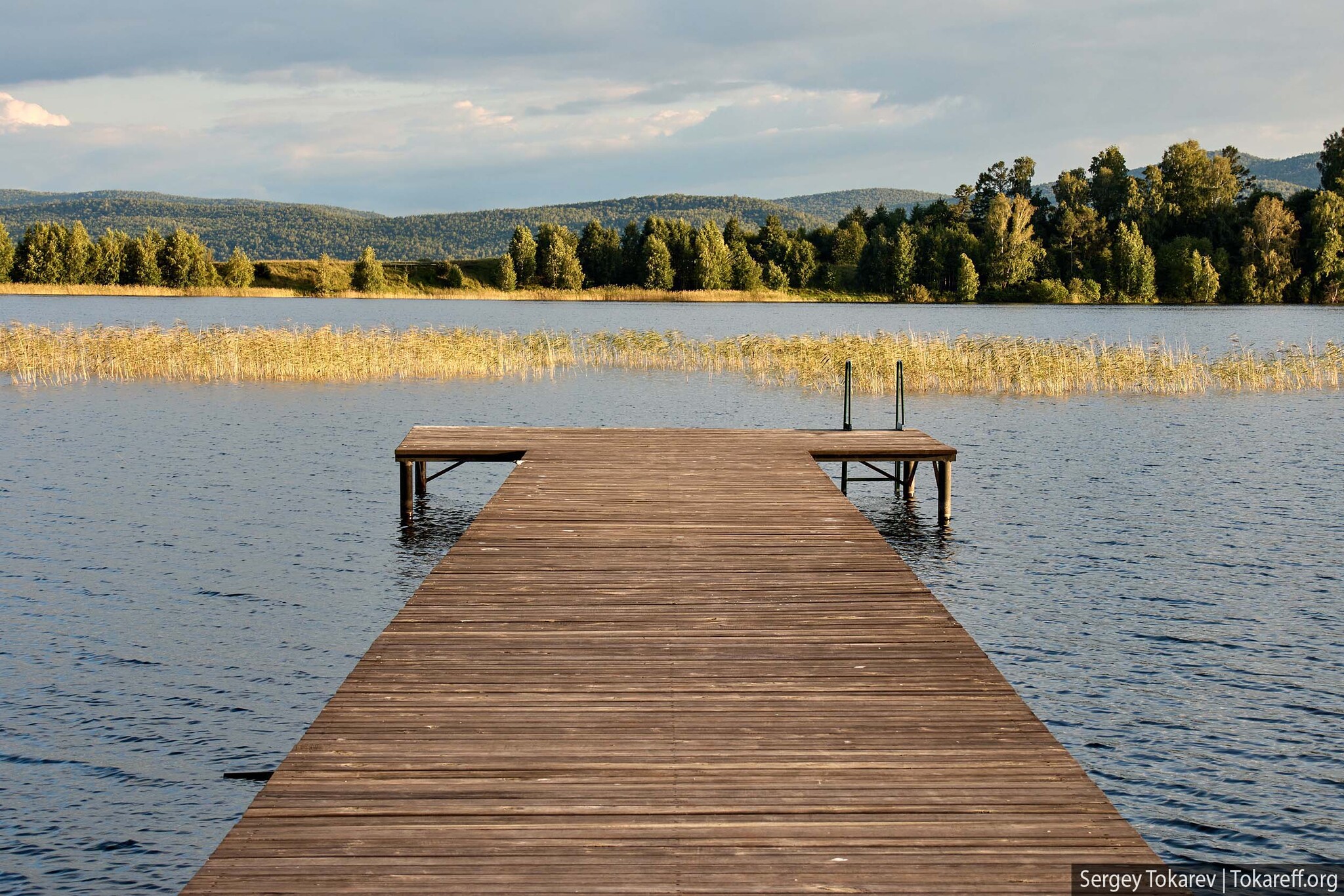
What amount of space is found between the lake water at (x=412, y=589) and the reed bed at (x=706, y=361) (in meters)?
4.45

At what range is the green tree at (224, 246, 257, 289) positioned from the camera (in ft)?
319

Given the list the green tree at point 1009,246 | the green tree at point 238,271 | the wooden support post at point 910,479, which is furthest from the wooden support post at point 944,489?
the green tree at point 238,271

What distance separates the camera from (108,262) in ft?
285

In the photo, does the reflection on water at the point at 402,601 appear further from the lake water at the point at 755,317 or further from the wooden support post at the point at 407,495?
the lake water at the point at 755,317

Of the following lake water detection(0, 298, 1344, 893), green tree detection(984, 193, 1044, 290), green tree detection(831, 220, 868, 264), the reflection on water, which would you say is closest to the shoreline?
green tree detection(984, 193, 1044, 290)

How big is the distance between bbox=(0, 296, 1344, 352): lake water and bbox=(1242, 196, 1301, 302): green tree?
212 cm

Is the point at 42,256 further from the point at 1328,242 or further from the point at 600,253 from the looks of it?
the point at 1328,242

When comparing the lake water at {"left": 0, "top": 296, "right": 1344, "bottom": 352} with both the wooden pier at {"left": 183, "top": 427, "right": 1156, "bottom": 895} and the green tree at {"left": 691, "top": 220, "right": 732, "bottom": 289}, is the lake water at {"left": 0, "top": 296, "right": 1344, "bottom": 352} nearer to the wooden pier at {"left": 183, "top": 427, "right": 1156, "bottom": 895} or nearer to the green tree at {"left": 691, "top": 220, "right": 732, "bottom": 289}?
the green tree at {"left": 691, "top": 220, "right": 732, "bottom": 289}

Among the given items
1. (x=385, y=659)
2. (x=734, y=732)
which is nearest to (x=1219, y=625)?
(x=734, y=732)

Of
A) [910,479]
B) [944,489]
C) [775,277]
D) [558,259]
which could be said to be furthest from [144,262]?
[944,489]

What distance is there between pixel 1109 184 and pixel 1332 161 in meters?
17.5

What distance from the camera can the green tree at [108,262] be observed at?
86688 millimetres

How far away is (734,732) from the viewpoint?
468cm

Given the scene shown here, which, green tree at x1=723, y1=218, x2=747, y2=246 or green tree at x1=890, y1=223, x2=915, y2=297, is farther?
green tree at x1=723, y1=218, x2=747, y2=246
